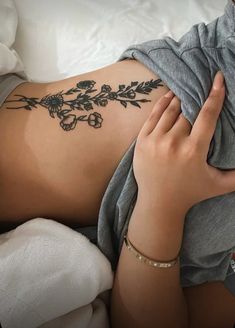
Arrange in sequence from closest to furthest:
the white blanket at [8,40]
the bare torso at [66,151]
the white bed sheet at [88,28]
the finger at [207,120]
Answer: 1. the finger at [207,120]
2. the bare torso at [66,151]
3. the white blanket at [8,40]
4. the white bed sheet at [88,28]

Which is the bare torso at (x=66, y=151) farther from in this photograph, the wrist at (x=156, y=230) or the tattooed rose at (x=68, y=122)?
the wrist at (x=156, y=230)

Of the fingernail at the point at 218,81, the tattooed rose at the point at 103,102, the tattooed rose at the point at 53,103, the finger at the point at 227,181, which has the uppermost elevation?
the fingernail at the point at 218,81

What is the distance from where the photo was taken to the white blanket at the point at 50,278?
2.43 ft

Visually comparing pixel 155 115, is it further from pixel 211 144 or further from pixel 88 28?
pixel 88 28

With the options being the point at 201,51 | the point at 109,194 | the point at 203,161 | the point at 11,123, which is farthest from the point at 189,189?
the point at 11,123

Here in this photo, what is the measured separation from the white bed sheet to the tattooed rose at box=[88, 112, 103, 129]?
1.22 ft

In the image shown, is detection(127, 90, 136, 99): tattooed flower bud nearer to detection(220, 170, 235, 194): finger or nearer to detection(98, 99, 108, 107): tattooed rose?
detection(98, 99, 108, 107): tattooed rose

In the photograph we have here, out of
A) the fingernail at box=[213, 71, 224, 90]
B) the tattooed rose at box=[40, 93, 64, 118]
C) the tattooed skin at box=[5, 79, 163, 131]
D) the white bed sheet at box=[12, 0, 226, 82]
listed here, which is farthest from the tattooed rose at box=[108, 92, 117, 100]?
the white bed sheet at box=[12, 0, 226, 82]

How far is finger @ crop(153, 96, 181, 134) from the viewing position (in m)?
0.73

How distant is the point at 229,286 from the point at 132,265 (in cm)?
25

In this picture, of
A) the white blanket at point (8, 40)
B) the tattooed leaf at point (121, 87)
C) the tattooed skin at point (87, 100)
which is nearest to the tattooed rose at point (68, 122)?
the tattooed skin at point (87, 100)

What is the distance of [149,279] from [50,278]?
0.64 ft

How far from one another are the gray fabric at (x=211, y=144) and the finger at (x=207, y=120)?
22 millimetres

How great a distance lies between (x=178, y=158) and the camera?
28.0 inches
